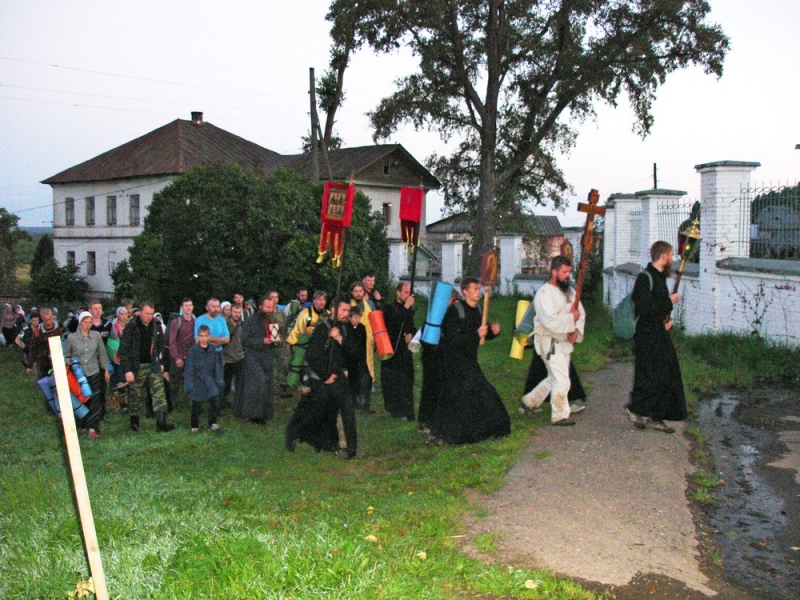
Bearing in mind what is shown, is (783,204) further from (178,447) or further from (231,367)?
(178,447)

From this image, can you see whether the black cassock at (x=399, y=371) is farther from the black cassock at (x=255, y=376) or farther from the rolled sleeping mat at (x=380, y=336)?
the black cassock at (x=255, y=376)

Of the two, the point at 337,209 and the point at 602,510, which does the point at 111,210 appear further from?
the point at 602,510

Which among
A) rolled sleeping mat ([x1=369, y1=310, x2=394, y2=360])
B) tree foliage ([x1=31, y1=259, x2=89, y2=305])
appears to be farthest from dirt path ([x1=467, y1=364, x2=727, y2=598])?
tree foliage ([x1=31, y1=259, x2=89, y2=305])

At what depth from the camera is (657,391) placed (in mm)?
8852

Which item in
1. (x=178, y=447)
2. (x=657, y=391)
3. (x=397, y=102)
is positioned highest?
(x=397, y=102)

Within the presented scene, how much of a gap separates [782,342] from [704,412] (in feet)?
9.49

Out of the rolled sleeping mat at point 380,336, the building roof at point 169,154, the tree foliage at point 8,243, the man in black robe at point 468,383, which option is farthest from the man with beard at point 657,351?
the tree foliage at point 8,243

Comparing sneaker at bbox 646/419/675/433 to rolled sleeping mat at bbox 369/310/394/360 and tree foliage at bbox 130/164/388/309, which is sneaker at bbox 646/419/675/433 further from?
tree foliage at bbox 130/164/388/309

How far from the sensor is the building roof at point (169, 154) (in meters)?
48.8

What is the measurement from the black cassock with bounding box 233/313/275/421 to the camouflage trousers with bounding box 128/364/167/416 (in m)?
1.05

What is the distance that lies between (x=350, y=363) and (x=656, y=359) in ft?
13.2

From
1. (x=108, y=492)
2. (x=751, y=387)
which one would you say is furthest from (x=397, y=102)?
(x=108, y=492)

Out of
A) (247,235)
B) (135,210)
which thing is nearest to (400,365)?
(247,235)

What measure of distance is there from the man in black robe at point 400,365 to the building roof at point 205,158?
37.6m
